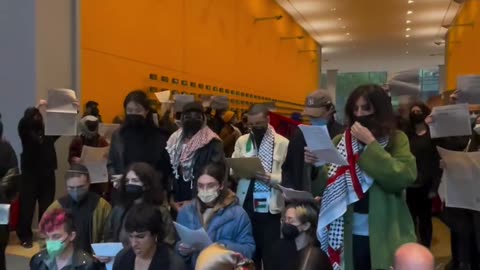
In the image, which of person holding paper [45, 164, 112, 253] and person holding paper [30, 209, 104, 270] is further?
person holding paper [45, 164, 112, 253]

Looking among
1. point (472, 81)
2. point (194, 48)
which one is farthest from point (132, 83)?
point (472, 81)

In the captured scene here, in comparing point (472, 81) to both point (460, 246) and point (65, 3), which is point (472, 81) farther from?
point (65, 3)

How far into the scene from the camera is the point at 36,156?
5.36 meters

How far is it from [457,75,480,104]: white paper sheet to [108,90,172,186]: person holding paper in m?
2.35

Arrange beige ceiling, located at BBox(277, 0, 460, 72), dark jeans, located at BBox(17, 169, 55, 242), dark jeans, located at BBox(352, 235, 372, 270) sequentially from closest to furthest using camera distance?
dark jeans, located at BBox(352, 235, 372, 270)
dark jeans, located at BBox(17, 169, 55, 242)
beige ceiling, located at BBox(277, 0, 460, 72)

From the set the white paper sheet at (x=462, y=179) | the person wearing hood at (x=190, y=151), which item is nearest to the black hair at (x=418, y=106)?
the white paper sheet at (x=462, y=179)

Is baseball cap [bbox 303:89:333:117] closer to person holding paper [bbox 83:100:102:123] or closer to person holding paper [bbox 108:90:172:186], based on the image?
person holding paper [bbox 108:90:172:186]

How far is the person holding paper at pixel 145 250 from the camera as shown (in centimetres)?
251

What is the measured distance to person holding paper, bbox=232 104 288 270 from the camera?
3.70m

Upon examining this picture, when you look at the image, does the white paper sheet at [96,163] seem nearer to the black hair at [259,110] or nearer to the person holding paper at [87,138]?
the person holding paper at [87,138]

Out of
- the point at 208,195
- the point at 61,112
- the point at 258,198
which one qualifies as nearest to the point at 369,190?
the point at 208,195

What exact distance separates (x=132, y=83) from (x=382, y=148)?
5.74 m

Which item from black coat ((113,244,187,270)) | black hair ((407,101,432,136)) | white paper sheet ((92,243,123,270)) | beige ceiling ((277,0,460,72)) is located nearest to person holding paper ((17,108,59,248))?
white paper sheet ((92,243,123,270))

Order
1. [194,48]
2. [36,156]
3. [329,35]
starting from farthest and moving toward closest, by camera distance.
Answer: [329,35], [194,48], [36,156]
